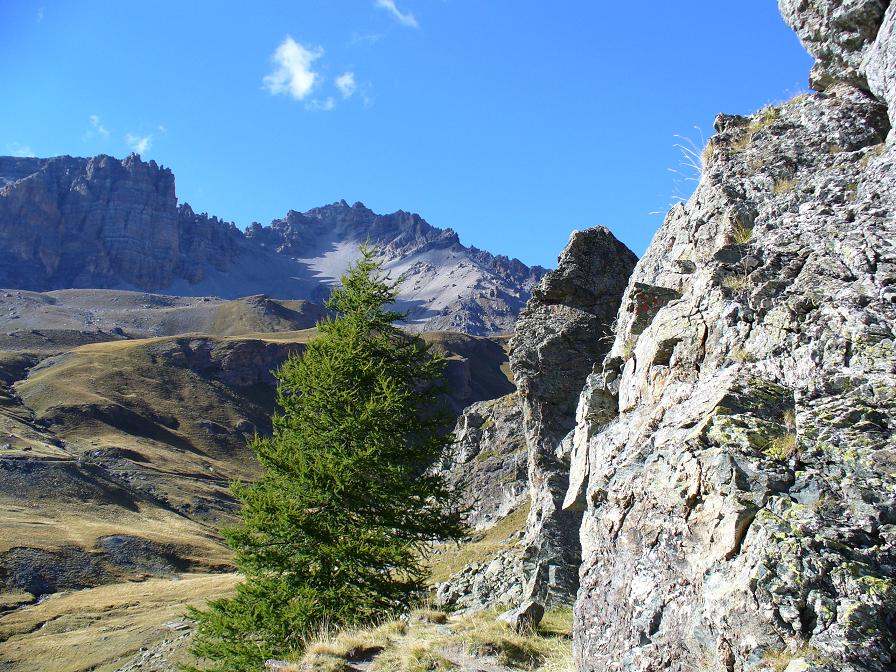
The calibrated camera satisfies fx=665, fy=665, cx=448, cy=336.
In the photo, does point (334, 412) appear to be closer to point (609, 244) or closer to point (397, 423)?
point (397, 423)

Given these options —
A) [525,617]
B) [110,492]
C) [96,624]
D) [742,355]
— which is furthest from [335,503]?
[110,492]

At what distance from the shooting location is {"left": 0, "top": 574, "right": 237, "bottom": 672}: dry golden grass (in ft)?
136

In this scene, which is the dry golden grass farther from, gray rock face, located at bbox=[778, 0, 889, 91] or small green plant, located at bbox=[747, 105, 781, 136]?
gray rock face, located at bbox=[778, 0, 889, 91]

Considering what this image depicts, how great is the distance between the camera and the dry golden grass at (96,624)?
136 feet

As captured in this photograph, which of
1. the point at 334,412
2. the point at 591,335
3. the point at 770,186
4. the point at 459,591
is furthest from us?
the point at 459,591

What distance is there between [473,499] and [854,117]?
54500 millimetres

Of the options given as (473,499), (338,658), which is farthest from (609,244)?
(473,499)

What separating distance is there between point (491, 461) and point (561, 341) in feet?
136

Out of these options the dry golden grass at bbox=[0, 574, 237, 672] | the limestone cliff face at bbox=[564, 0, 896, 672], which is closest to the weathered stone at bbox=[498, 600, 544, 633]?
the limestone cliff face at bbox=[564, 0, 896, 672]

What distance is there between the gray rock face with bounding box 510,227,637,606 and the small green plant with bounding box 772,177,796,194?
14.4m

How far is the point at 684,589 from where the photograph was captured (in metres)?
7.34

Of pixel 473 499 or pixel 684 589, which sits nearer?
pixel 684 589

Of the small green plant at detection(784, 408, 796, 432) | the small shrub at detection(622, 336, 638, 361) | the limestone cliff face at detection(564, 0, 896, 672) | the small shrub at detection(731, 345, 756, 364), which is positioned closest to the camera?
the limestone cliff face at detection(564, 0, 896, 672)

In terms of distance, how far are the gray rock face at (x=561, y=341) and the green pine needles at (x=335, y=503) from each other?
8785mm
